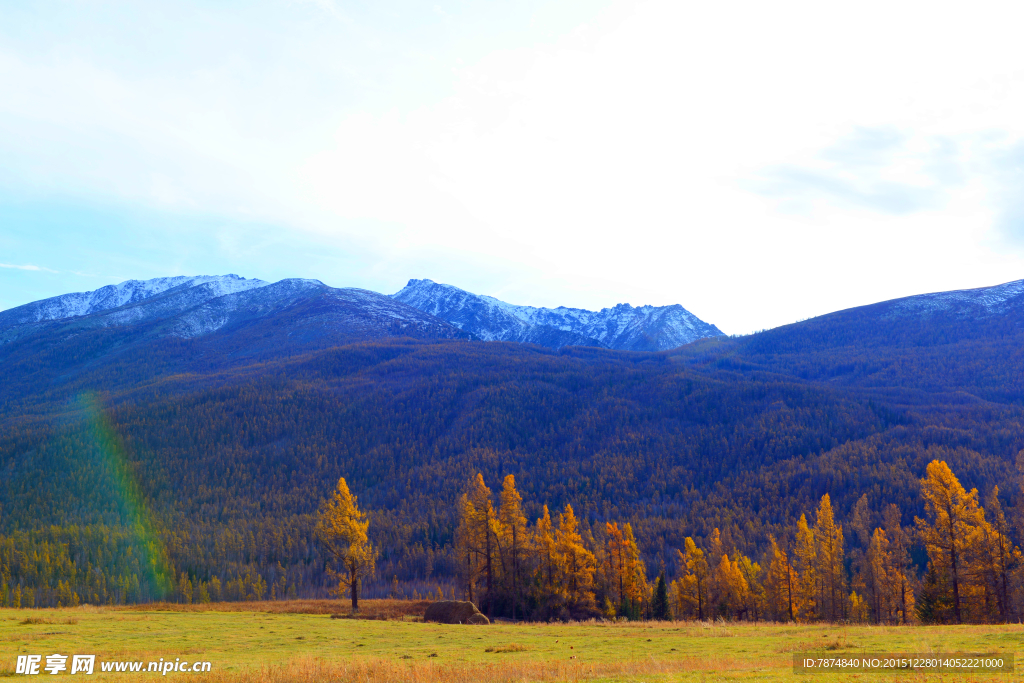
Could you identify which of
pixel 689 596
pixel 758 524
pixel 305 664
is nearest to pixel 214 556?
pixel 689 596

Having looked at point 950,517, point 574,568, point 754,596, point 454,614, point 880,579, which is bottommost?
point 754,596

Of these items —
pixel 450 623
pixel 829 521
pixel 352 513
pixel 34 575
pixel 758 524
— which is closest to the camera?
pixel 450 623

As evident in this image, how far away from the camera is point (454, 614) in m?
51.8

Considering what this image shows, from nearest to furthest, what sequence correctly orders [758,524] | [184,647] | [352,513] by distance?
[184,647] < [352,513] < [758,524]

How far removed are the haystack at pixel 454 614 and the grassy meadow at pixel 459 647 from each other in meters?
2.34

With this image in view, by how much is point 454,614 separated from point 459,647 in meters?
19.7

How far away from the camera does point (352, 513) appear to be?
66438 mm

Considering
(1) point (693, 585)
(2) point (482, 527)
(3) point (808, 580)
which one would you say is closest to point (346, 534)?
(2) point (482, 527)

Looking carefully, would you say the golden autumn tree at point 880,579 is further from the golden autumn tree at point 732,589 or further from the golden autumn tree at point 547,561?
the golden autumn tree at point 547,561

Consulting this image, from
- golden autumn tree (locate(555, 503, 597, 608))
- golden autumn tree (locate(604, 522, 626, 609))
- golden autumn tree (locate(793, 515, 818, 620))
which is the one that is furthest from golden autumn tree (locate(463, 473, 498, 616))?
golden autumn tree (locate(793, 515, 818, 620))

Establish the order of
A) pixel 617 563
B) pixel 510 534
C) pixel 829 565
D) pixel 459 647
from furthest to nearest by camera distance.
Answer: pixel 617 563 < pixel 829 565 < pixel 510 534 < pixel 459 647

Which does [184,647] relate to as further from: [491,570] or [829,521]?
[829,521]

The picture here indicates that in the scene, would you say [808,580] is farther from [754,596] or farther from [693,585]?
[693,585]

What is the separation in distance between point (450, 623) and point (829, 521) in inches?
2041
